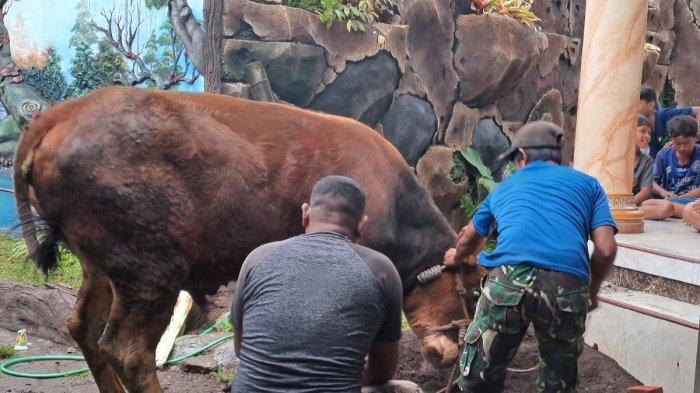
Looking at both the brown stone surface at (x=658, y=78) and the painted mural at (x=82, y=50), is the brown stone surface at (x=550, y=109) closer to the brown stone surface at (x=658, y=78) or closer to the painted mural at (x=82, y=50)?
the brown stone surface at (x=658, y=78)

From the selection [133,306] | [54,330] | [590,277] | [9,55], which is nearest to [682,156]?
[590,277]

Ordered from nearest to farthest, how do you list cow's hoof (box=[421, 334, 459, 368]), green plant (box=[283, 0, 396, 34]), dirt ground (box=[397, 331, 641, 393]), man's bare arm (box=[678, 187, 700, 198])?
cow's hoof (box=[421, 334, 459, 368])
dirt ground (box=[397, 331, 641, 393])
man's bare arm (box=[678, 187, 700, 198])
green plant (box=[283, 0, 396, 34])

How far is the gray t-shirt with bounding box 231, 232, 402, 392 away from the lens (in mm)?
2402

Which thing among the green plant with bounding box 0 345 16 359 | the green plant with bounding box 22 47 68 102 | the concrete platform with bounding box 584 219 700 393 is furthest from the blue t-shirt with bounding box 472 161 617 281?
the green plant with bounding box 22 47 68 102

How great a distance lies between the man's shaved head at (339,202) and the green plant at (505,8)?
29.3 feet

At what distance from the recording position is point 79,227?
3648mm

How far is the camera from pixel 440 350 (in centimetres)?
437

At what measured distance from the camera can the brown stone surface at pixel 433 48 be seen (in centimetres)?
1030

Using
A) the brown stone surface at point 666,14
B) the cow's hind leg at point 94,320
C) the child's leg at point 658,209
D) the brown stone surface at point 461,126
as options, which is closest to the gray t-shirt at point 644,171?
the child's leg at point 658,209

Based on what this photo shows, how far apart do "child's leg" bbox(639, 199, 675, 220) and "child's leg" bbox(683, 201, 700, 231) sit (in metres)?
0.68

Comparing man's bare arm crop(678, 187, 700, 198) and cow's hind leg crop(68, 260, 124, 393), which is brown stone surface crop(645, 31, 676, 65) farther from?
cow's hind leg crop(68, 260, 124, 393)

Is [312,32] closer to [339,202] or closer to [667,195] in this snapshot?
[667,195]

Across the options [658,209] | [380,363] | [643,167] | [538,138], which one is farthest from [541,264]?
[643,167]

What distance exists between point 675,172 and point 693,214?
43.7 inches
